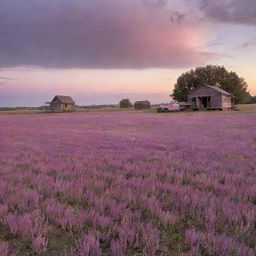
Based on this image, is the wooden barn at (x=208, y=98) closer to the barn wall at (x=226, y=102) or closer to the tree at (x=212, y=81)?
the barn wall at (x=226, y=102)

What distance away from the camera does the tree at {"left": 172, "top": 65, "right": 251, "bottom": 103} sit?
92250mm

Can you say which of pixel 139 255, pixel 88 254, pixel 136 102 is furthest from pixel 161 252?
pixel 136 102

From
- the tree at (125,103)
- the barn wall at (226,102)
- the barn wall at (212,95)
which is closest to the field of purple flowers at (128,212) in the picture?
the barn wall at (212,95)

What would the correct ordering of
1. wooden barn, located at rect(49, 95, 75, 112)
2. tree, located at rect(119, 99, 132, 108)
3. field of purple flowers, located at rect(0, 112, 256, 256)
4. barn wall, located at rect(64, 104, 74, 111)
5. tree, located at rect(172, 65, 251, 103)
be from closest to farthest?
field of purple flowers, located at rect(0, 112, 256, 256) → tree, located at rect(172, 65, 251, 103) → wooden barn, located at rect(49, 95, 75, 112) → barn wall, located at rect(64, 104, 74, 111) → tree, located at rect(119, 99, 132, 108)

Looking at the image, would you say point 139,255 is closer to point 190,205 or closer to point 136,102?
point 190,205

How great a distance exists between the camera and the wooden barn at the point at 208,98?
61781mm

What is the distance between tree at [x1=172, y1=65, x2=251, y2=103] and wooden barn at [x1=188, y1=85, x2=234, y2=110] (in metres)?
25.1

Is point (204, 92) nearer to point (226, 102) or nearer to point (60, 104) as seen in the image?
point (226, 102)

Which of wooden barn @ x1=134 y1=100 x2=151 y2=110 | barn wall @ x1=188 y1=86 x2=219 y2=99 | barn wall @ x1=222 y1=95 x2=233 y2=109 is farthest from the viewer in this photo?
wooden barn @ x1=134 y1=100 x2=151 y2=110

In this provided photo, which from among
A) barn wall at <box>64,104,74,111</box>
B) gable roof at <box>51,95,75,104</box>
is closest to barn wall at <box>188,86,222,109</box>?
gable roof at <box>51,95,75,104</box>

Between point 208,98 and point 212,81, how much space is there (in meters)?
31.3

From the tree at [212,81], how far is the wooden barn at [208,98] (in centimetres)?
2506

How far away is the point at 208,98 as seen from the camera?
6594cm

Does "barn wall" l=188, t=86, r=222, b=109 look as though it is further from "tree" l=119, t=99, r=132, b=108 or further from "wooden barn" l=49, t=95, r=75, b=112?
"tree" l=119, t=99, r=132, b=108
